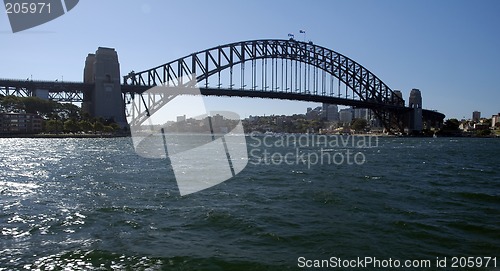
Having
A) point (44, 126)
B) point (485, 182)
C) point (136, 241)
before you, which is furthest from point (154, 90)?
point (136, 241)

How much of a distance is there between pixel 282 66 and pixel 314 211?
81.4m

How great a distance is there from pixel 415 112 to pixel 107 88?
78.5 metres

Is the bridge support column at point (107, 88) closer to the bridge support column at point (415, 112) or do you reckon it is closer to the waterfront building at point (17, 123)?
the waterfront building at point (17, 123)

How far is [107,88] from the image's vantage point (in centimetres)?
7344

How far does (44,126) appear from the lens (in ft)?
278

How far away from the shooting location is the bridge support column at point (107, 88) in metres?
73.3

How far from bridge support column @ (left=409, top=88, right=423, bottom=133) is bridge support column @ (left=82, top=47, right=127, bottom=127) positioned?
239 feet

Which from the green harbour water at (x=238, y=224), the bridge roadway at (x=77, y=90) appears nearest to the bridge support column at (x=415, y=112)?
the bridge roadway at (x=77, y=90)

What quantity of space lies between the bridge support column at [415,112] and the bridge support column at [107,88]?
72.8m

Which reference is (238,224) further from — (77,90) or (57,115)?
(57,115)

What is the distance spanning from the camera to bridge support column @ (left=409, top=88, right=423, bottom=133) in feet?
359

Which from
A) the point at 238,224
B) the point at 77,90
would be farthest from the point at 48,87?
the point at 238,224

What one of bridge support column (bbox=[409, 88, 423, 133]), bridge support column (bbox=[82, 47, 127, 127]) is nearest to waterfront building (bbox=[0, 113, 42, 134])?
bridge support column (bbox=[82, 47, 127, 127])

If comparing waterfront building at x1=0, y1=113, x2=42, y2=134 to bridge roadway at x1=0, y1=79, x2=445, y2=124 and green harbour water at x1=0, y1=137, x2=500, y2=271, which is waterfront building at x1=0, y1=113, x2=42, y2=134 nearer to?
bridge roadway at x1=0, y1=79, x2=445, y2=124
